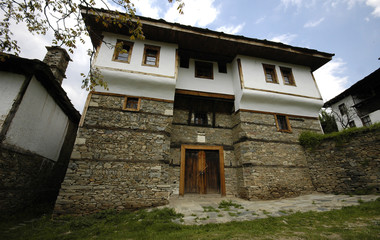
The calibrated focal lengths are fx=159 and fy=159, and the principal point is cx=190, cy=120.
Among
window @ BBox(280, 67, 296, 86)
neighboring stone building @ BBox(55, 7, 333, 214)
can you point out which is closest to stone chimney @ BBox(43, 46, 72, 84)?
neighboring stone building @ BBox(55, 7, 333, 214)

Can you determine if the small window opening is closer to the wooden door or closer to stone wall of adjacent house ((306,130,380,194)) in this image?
stone wall of adjacent house ((306,130,380,194))

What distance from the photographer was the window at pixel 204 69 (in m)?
8.60

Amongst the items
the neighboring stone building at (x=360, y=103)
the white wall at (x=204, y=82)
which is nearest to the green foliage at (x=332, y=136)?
the white wall at (x=204, y=82)

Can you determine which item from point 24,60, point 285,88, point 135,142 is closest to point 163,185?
point 135,142

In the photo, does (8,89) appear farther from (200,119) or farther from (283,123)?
(283,123)

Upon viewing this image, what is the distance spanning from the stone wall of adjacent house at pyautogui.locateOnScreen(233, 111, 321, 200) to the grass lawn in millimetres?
2523

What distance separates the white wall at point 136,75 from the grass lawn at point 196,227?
457 centimetres

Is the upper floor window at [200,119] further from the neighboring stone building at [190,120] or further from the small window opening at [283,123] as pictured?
the small window opening at [283,123]

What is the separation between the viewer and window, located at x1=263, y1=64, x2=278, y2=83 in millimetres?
8542

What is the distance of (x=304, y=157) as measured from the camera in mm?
7680

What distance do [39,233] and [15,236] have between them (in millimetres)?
419

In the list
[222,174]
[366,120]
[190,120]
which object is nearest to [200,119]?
[190,120]

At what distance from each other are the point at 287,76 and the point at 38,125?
11.9 metres

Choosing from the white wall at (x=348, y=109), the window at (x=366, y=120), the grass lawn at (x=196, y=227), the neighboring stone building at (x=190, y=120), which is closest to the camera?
the grass lawn at (x=196, y=227)
